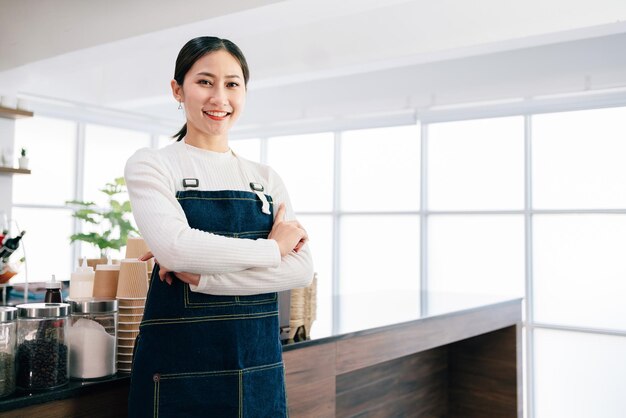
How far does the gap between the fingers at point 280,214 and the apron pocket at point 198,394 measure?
1.22 ft

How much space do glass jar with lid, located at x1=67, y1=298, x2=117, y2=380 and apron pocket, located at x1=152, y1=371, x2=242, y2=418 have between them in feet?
0.59

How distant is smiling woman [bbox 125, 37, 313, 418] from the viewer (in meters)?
1.34

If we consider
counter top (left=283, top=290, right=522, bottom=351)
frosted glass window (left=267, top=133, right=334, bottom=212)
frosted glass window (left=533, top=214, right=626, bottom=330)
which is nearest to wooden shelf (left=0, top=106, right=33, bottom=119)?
frosted glass window (left=267, top=133, right=334, bottom=212)

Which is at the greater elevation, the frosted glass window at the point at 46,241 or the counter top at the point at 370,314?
the frosted glass window at the point at 46,241

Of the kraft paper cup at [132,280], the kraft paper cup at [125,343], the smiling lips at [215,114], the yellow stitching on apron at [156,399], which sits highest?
the smiling lips at [215,114]

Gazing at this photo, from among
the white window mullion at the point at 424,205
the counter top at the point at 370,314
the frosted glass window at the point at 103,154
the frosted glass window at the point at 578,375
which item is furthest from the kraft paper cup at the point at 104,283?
the frosted glass window at the point at 103,154

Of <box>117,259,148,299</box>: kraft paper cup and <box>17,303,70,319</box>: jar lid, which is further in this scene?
<box>117,259,148,299</box>: kraft paper cup

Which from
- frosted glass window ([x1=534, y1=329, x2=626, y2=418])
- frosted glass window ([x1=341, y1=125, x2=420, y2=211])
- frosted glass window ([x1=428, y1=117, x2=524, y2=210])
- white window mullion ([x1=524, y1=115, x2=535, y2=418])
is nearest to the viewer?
frosted glass window ([x1=534, y1=329, x2=626, y2=418])

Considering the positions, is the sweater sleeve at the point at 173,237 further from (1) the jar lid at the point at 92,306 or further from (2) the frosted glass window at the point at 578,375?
(2) the frosted glass window at the point at 578,375

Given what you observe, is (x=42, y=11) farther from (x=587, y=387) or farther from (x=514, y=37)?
(x=587, y=387)

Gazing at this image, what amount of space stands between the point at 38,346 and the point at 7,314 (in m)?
0.09

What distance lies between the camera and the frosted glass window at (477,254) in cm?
606

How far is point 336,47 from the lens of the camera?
5219 mm

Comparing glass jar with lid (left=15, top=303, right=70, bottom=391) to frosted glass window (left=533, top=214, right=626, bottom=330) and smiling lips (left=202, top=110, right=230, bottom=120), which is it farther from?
frosted glass window (left=533, top=214, right=626, bottom=330)
